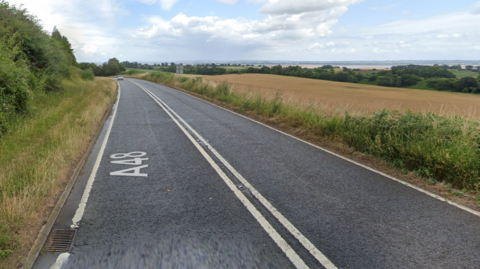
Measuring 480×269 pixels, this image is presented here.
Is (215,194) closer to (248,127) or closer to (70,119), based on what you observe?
(248,127)

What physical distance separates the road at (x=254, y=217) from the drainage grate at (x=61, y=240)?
0.09 m

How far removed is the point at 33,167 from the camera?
19.0ft

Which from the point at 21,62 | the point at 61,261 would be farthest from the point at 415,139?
the point at 21,62

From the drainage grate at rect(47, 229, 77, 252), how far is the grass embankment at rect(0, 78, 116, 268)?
0.76ft

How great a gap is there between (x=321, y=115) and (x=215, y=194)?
23.3ft

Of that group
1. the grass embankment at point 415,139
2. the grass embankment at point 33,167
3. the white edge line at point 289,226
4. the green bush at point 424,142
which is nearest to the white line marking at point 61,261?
the grass embankment at point 33,167

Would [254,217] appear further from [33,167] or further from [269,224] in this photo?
[33,167]

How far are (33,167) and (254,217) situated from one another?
4.92 m

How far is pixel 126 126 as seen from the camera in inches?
453

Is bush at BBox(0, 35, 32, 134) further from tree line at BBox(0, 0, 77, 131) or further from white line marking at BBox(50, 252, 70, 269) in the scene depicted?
white line marking at BBox(50, 252, 70, 269)

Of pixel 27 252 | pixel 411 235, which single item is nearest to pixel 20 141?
pixel 27 252

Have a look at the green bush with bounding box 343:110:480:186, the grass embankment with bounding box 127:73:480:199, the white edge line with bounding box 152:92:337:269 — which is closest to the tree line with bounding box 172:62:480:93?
the grass embankment with bounding box 127:73:480:199

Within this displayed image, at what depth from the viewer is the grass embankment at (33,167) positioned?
12.0 ft

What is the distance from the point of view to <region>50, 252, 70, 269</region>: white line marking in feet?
10.5
